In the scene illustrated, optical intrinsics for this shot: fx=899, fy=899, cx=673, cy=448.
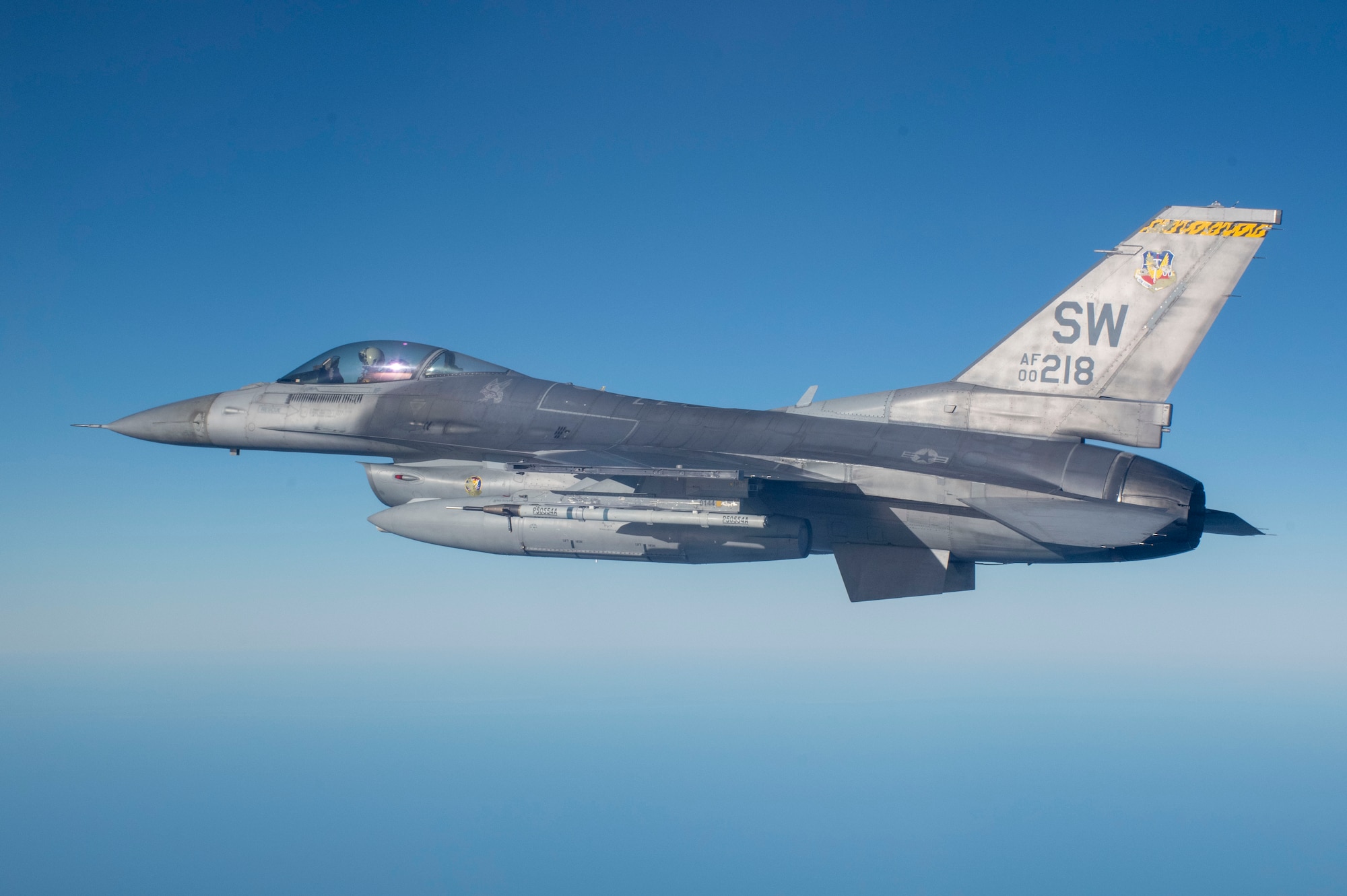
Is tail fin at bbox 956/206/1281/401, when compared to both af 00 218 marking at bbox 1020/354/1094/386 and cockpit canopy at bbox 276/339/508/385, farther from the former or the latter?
cockpit canopy at bbox 276/339/508/385

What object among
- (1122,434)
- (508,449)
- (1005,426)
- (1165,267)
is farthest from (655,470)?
(1165,267)

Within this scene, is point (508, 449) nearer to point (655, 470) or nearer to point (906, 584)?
point (655, 470)

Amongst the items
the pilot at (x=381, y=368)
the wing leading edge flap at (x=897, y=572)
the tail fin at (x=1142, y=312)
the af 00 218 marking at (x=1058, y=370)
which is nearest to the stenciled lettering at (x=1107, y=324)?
the tail fin at (x=1142, y=312)

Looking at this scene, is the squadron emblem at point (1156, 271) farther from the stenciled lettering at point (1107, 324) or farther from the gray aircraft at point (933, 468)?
the stenciled lettering at point (1107, 324)

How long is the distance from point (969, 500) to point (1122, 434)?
72.0 inches

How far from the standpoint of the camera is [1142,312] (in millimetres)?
9477

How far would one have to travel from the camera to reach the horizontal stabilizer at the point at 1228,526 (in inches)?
371

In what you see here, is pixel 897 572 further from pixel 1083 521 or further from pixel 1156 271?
pixel 1156 271

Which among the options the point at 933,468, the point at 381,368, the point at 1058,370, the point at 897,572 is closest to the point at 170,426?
the point at 381,368

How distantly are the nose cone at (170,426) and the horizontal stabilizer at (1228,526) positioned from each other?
12.5 meters

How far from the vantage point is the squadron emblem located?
31.0 ft

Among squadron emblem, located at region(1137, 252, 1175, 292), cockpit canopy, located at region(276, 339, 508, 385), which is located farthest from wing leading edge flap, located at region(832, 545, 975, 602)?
cockpit canopy, located at region(276, 339, 508, 385)

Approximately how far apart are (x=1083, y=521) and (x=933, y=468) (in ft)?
5.31

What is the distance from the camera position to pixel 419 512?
35.4ft
